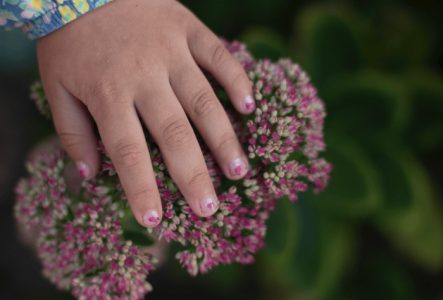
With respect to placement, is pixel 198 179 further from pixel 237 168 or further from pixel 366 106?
pixel 366 106

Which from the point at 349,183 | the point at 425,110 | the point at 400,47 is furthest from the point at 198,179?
the point at 400,47

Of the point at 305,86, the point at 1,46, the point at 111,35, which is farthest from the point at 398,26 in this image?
the point at 1,46

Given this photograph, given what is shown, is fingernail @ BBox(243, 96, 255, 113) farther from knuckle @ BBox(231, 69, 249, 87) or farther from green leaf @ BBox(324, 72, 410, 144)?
green leaf @ BBox(324, 72, 410, 144)

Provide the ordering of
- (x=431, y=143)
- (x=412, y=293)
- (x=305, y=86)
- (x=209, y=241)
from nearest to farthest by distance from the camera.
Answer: (x=209, y=241)
(x=305, y=86)
(x=431, y=143)
(x=412, y=293)

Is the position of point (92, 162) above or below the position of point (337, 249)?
above

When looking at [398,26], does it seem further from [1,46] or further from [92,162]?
[1,46]

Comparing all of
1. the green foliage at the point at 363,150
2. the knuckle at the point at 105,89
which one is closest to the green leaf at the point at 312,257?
the green foliage at the point at 363,150

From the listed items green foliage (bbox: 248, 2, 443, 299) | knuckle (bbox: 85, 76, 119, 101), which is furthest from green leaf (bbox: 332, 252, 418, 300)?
knuckle (bbox: 85, 76, 119, 101)
